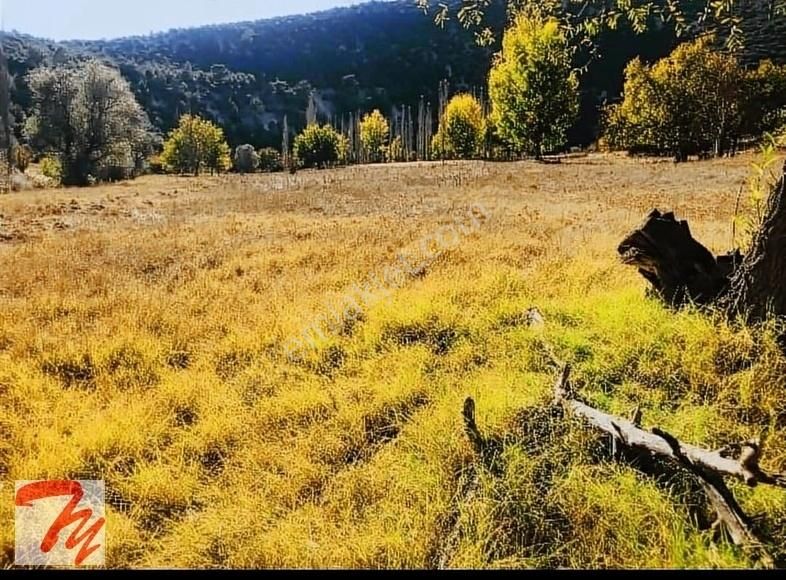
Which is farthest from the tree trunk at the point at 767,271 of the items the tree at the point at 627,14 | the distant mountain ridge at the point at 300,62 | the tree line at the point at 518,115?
the tree line at the point at 518,115

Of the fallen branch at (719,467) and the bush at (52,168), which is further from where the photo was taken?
the bush at (52,168)

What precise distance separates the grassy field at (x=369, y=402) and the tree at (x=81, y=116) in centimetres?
2236

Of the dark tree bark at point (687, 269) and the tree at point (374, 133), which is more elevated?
the dark tree bark at point (687, 269)

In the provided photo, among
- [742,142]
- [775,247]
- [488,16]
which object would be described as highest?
[488,16]

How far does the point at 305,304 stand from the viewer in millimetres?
6164

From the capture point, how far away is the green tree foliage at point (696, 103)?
3450cm

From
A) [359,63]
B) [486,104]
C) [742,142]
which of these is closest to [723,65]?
[742,142]

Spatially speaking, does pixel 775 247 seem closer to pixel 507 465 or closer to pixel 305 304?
pixel 507 465

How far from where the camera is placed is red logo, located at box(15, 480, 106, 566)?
271 centimetres

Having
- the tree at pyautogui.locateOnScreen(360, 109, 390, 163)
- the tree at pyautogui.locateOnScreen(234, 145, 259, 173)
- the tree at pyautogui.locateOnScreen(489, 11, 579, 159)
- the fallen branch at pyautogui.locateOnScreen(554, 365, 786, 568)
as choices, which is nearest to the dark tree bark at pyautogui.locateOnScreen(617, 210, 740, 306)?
the fallen branch at pyautogui.locateOnScreen(554, 365, 786, 568)

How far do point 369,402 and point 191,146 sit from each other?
56.7m

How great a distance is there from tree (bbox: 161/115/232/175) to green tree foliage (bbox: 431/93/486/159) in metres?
24.5

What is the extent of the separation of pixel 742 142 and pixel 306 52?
3194 centimetres

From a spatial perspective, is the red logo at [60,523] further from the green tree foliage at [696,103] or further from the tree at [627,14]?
the green tree foliage at [696,103]
